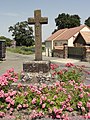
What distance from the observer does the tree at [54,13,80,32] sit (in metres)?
77.0

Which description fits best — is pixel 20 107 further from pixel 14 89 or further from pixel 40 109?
pixel 14 89

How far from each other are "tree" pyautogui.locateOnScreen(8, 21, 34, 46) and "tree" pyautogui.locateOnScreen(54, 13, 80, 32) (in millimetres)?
11400

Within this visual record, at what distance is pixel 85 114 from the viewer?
4.80 meters

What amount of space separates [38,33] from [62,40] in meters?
39.7

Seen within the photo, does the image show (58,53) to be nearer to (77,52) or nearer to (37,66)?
(77,52)

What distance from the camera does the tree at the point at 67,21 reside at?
77.0 metres

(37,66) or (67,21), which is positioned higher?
Result: (67,21)

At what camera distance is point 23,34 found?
7588 cm

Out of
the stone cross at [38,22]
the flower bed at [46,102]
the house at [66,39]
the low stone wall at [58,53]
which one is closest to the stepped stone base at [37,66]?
the stone cross at [38,22]

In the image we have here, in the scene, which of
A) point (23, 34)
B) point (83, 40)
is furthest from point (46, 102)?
point (23, 34)

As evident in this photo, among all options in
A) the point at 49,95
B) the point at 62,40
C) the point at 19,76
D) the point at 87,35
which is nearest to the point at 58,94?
the point at 49,95

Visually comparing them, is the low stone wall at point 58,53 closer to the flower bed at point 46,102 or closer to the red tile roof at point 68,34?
the red tile roof at point 68,34

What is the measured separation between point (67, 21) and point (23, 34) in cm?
1595

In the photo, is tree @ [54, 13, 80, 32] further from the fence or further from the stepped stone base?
the stepped stone base
